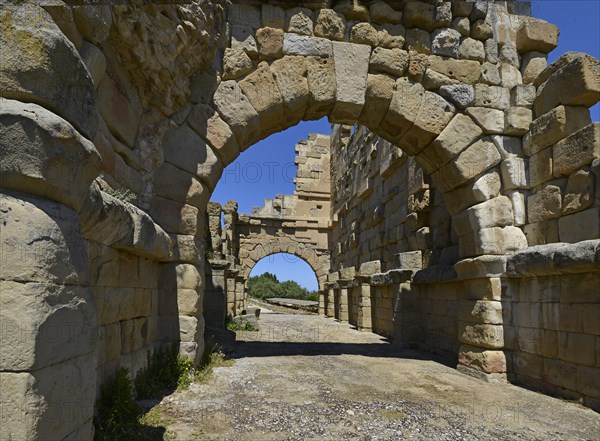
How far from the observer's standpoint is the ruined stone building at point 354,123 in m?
2.08

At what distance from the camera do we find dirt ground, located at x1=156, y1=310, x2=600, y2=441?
8.89ft

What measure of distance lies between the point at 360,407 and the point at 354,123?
118 inches

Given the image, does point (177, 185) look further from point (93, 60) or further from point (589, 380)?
point (589, 380)

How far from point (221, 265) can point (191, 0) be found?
13.8 feet

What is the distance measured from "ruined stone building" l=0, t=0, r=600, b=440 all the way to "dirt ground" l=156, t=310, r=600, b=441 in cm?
46

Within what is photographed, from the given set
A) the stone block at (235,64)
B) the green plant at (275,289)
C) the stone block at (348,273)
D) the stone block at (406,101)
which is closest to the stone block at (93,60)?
the stone block at (235,64)

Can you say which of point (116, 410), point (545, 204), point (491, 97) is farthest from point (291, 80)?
point (116, 410)

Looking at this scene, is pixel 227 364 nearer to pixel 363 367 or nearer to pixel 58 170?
pixel 363 367

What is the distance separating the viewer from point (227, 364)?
4508 millimetres

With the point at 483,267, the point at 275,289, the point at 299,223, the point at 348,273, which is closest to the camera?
the point at 483,267

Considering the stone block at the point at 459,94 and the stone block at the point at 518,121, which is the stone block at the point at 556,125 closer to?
the stone block at the point at 518,121

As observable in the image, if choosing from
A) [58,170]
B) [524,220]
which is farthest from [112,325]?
[524,220]

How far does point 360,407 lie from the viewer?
321 centimetres

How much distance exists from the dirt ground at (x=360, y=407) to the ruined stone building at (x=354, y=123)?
1.50 ft
